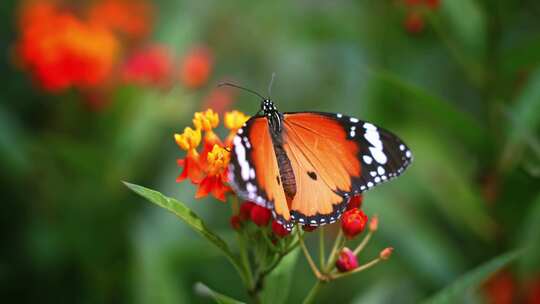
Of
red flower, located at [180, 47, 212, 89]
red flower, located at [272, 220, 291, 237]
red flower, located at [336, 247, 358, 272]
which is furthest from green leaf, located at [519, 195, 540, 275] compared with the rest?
red flower, located at [180, 47, 212, 89]

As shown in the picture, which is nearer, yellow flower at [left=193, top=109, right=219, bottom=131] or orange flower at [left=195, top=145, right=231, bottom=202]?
orange flower at [left=195, top=145, right=231, bottom=202]

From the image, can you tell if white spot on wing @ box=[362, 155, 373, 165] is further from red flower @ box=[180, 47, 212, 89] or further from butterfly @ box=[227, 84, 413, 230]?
red flower @ box=[180, 47, 212, 89]

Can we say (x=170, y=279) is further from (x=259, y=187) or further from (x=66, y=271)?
(x=259, y=187)

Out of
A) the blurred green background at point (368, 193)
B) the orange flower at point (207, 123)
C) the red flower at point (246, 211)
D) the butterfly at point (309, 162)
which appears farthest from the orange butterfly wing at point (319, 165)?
the blurred green background at point (368, 193)

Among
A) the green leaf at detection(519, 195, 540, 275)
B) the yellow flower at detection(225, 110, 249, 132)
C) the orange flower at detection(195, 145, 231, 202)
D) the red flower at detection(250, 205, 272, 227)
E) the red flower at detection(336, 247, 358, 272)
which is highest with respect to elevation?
the yellow flower at detection(225, 110, 249, 132)

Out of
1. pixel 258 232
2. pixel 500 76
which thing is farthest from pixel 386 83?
pixel 258 232

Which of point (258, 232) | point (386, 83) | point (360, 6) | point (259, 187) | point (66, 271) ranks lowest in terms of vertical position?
point (66, 271)

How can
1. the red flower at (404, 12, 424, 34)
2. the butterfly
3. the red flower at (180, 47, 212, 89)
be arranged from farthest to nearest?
the red flower at (180, 47, 212, 89)
the red flower at (404, 12, 424, 34)
the butterfly
